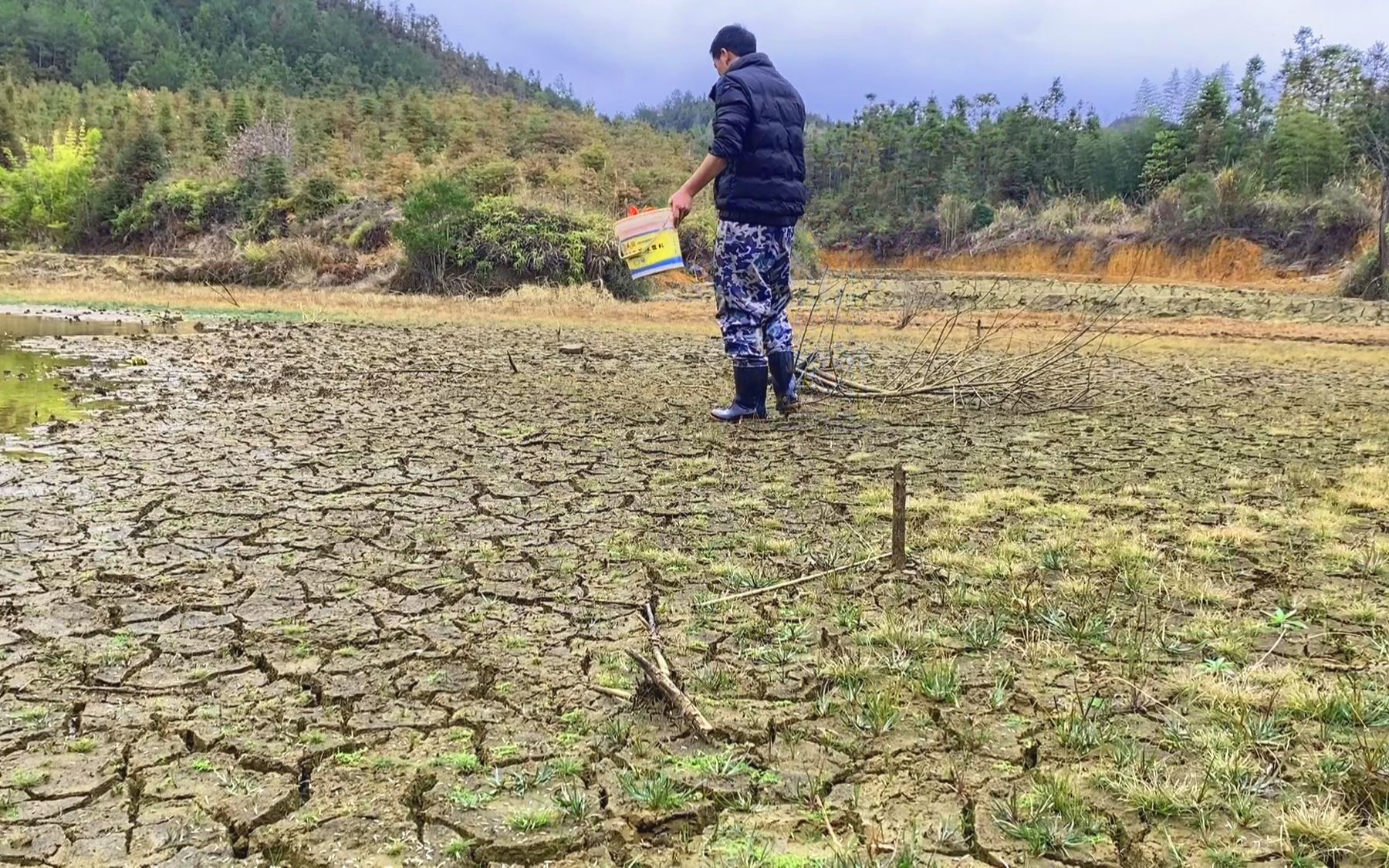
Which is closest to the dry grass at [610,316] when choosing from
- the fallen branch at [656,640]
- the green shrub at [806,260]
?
the green shrub at [806,260]

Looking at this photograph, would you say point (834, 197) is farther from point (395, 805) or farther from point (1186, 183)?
point (395, 805)

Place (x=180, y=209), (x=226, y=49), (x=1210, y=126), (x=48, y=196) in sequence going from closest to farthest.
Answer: (x=180, y=209)
(x=48, y=196)
(x=1210, y=126)
(x=226, y=49)

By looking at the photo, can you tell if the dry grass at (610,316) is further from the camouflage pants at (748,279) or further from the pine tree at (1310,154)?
the pine tree at (1310,154)

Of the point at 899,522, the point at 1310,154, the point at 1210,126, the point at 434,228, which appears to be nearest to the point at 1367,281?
the point at 1310,154

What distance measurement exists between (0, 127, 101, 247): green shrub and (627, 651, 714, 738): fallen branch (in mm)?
28600

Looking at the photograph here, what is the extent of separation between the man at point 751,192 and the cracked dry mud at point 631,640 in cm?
70

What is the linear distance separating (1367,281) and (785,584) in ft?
58.6

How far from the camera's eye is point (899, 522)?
277 cm

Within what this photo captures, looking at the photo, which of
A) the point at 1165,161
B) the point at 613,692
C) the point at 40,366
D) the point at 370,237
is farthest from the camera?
the point at 1165,161

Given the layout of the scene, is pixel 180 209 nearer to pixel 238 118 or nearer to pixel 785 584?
pixel 238 118

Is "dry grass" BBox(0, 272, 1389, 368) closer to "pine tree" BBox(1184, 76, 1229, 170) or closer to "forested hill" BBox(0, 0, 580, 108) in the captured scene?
"pine tree" BBox(1184, 76, 1229, 170)

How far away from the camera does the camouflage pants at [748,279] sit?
4879 mm

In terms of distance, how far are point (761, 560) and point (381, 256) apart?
16.0 meters

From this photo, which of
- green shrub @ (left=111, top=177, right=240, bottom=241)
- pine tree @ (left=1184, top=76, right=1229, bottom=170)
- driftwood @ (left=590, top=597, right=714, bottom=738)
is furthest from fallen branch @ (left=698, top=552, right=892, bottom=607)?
pine tree @ (left=1184, top=76, right=1229, bottom=170)
